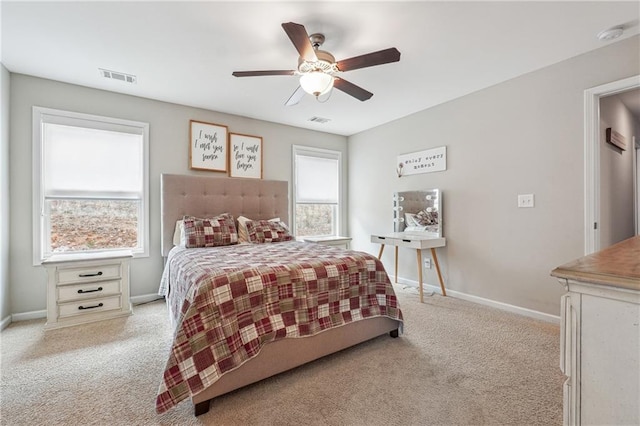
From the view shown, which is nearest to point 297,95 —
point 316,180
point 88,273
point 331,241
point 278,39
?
point 278,39

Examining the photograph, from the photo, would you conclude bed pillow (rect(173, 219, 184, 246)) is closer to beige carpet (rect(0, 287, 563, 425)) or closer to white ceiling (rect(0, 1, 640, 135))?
beige carpet (rect(0, 287, 563, 425))

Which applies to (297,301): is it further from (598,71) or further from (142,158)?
(598,71)

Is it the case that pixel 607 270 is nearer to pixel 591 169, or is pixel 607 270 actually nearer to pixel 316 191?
pixel 591 169

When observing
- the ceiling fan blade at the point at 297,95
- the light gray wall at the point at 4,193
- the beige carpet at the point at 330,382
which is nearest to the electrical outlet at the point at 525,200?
the beige carpet at the point at 330,382

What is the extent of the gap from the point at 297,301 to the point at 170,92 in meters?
2.93

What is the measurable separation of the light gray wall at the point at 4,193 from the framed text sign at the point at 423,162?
14.7ft

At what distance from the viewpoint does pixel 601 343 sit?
30.0 inches

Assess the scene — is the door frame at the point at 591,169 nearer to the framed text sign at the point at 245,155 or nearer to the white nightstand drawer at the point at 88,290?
the framed text sign at the point at 245,155

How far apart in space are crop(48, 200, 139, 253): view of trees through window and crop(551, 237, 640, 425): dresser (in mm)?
4022

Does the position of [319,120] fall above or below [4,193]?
above

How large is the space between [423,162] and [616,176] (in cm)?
205

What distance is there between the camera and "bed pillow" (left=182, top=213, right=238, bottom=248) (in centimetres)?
315

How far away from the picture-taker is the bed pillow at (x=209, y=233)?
124 inches

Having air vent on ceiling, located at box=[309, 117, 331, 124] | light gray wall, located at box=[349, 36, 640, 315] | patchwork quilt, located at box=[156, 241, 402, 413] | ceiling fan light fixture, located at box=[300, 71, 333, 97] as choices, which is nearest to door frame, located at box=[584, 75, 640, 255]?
light gray wall, located at box=[349, 36, 640, 315]
